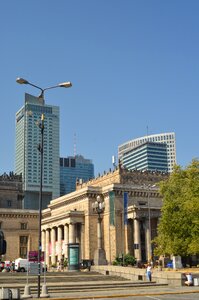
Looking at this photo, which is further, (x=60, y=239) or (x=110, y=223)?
(x=60, y=239)

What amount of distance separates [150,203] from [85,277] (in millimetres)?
49255

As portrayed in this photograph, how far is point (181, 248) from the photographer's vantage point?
57500mm

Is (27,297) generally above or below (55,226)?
below

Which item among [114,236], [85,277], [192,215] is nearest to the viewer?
[85,277]

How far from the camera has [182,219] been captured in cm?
5797

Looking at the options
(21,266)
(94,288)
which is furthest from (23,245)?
(94,288)

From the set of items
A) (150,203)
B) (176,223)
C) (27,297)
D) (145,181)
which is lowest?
(27,297)

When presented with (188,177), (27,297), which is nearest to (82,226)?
(188,177)

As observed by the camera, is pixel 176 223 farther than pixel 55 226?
No

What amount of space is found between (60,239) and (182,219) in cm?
4748

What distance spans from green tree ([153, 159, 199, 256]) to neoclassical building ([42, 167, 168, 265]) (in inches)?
920

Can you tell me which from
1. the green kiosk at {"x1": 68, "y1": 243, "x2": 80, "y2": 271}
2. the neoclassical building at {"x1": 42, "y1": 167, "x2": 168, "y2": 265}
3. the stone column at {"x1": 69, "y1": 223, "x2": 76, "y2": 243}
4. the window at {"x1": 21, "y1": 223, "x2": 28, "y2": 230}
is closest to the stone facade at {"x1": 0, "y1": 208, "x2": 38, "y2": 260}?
the window at {"x1": 21, "y1": 223, "x2": 28, "y2": 230}

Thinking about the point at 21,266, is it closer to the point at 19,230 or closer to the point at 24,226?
the point at 19,230

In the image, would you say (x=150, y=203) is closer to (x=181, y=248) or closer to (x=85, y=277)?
(x=181, y=248)
